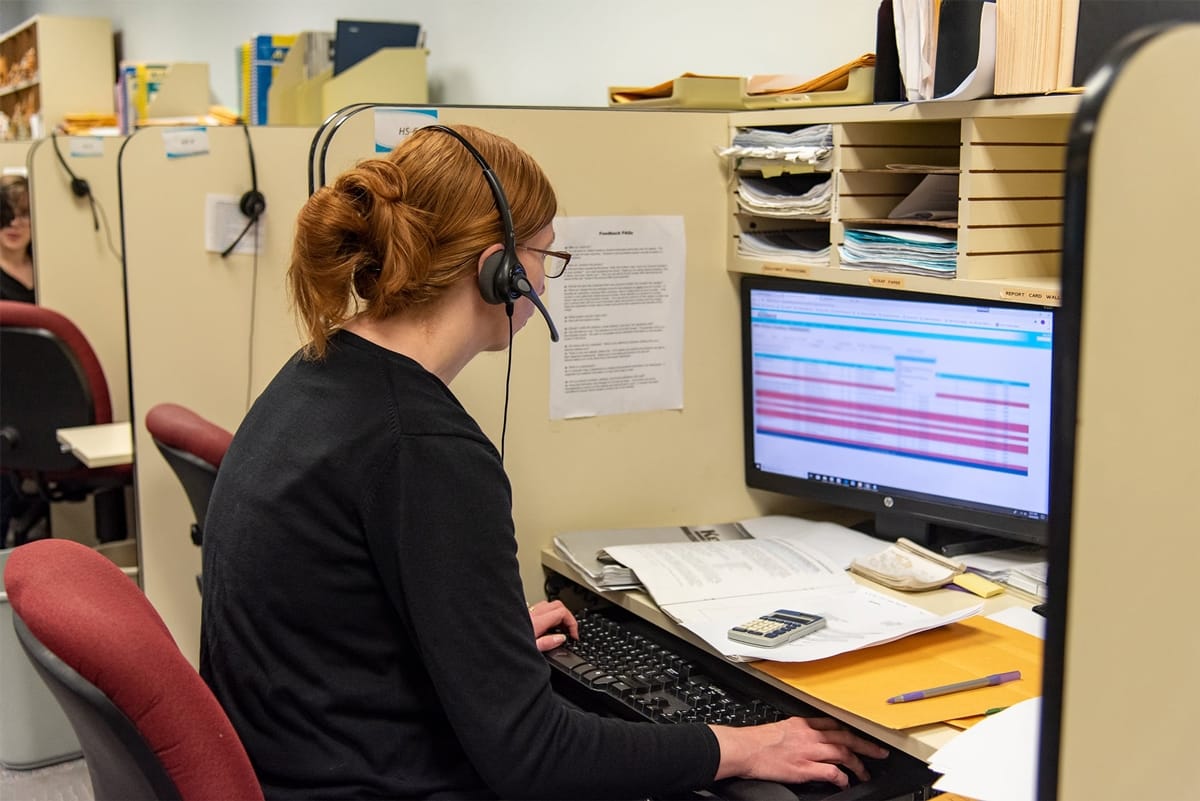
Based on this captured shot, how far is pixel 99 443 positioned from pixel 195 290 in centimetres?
82

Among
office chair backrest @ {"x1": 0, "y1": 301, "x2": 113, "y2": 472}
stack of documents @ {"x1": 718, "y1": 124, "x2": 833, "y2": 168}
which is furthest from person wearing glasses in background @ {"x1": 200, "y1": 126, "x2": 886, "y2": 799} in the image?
office chair backrest @ {"x1": 0, "y1": 301, "x2": 113, "y2": 472}

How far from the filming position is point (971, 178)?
4.90ft

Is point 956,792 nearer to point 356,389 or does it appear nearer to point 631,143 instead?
point 356,389

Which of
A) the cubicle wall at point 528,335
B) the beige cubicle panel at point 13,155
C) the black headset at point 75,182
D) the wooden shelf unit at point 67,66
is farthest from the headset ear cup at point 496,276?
the wooden shelf unit at point 67,66

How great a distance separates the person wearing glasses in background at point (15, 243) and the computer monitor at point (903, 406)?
8.66 ft

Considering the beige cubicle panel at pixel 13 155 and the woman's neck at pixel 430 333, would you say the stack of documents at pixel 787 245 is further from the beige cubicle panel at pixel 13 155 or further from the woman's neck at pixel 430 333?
the beige cubicle panel at pixel 13 155

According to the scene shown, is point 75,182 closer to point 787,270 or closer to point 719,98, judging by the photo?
point 719,98

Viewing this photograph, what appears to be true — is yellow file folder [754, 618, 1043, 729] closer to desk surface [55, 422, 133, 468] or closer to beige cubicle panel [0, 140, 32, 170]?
desk surface [55, 422, 133, 468]

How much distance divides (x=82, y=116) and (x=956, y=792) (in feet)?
20.1

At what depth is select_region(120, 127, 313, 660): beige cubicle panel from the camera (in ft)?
6.93

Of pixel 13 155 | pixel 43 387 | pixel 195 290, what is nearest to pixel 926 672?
pixel 195 290

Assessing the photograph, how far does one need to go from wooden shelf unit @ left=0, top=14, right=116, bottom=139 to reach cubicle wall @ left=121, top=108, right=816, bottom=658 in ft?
16.9

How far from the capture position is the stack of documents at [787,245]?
177cm

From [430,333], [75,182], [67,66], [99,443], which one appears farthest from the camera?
[67,66]
